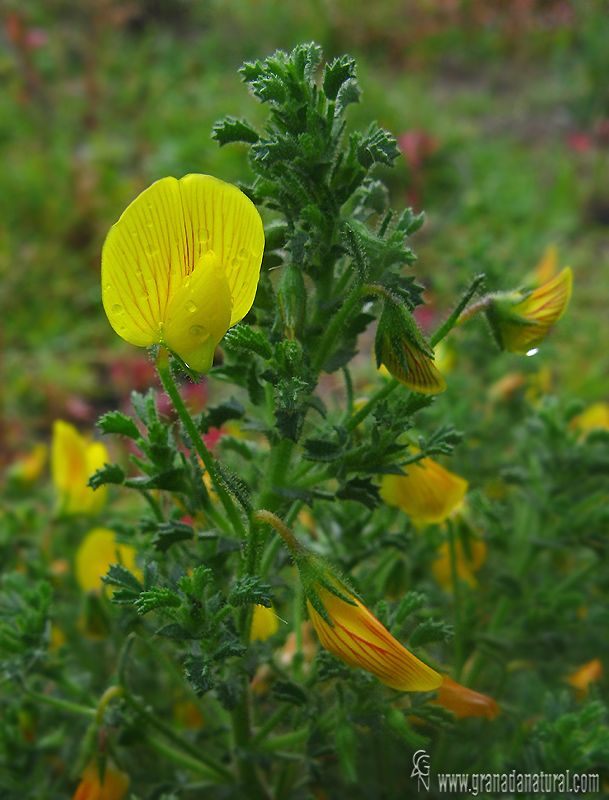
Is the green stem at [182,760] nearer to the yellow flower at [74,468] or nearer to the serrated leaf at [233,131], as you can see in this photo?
the yellow flower at [74,468]

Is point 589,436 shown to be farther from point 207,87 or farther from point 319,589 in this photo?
point 207,87

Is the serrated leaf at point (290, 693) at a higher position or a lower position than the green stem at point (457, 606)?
lower

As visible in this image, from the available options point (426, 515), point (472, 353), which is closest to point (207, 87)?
point (472, 353)

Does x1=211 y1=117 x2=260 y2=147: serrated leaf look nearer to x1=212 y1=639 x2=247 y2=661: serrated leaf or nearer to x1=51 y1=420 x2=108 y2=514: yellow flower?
x1=212 y1=639 x2=247 y2=661: serrated leaf

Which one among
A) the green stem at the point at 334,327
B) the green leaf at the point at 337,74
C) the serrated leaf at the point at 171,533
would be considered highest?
the green leaf at the point at 337,74

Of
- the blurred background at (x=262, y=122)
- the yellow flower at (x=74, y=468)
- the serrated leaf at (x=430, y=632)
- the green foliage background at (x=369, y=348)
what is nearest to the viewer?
the serrated leaf at (x=430, y=632)

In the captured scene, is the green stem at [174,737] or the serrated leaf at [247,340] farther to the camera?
the green stem at [174,737]

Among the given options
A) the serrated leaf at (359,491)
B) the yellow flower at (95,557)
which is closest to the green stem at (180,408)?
the serrated leaf at (359,491)

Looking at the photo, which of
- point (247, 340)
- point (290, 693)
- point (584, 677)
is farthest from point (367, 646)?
point (584, 677)

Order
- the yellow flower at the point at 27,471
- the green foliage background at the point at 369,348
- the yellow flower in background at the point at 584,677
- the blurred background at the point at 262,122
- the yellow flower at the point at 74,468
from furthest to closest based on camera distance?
the blurred background at the point at 262,122, the yellow flower at the point at 27,471, the yellow flower at the point at 74,468, the yellow flower in background at the point at 584,677, the green foliage background at the point at 369,348
